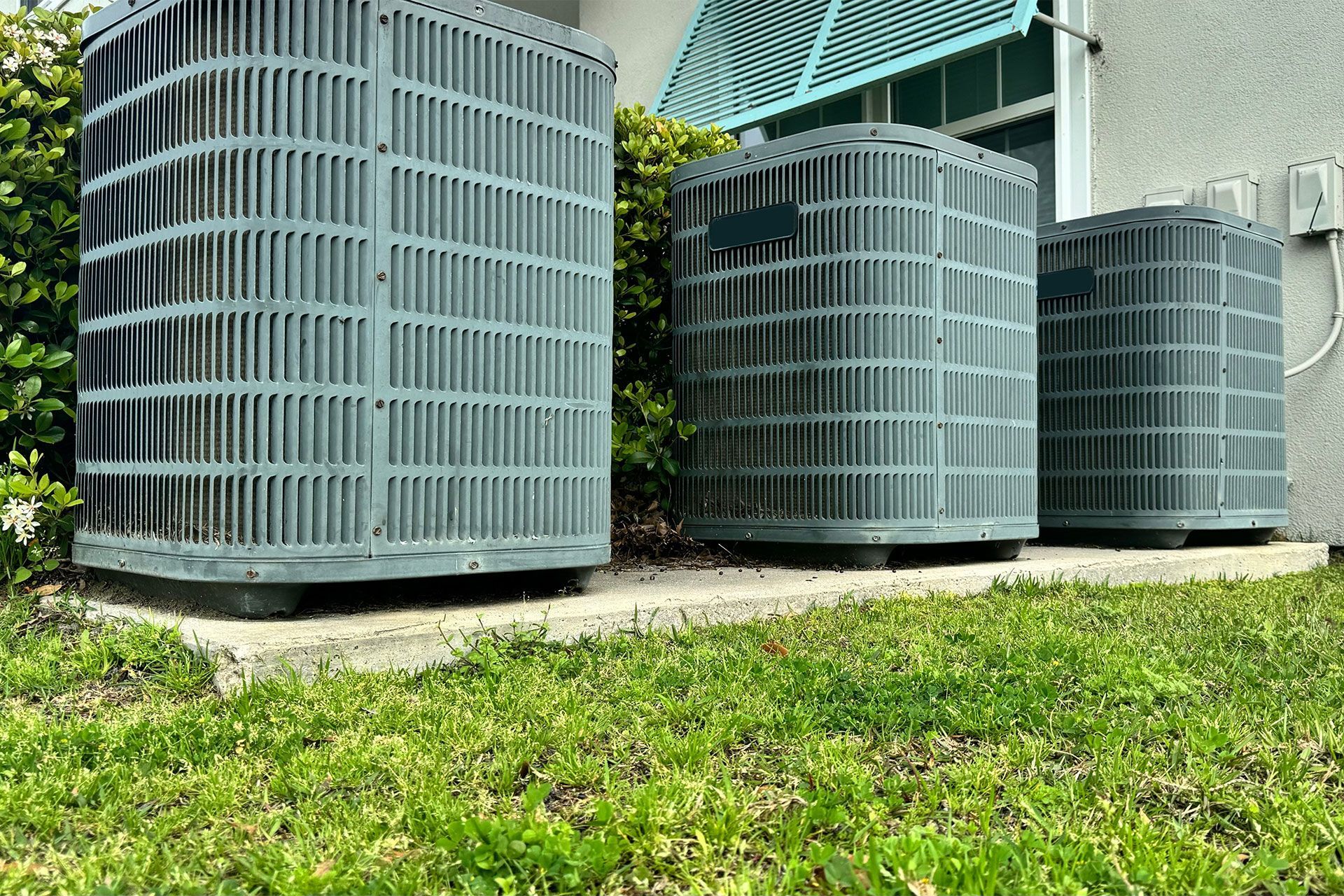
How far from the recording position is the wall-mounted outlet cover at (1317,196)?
19.9 feet

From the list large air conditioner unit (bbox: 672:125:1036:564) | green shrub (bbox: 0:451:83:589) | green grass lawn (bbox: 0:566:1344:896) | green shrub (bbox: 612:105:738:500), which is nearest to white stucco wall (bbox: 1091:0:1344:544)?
large air conditioner unit (bbox: 672:125:1036:564)

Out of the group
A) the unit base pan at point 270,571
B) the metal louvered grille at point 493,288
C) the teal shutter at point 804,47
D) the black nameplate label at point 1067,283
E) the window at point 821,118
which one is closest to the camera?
the unit base pan at point 270,571

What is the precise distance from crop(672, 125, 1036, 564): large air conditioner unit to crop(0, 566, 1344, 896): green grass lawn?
1.34 m

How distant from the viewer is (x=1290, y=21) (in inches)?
249

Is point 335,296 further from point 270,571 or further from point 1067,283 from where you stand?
point 1067,283

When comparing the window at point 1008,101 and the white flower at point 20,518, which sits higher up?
the window at point 1008,101

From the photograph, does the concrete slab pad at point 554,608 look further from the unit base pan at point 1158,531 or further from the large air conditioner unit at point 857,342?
the unit base pan at point 1158,531

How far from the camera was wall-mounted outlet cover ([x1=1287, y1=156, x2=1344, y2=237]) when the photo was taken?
6066 millimetres

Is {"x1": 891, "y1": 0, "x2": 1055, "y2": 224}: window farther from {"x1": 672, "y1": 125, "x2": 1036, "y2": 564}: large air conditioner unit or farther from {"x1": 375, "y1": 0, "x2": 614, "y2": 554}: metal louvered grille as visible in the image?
{"x1": 375, "y1": 0, "x2": 614, "y2": 554}: metal louvered grille

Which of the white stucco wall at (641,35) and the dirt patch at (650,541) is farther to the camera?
the white stucco wall at (641,35)

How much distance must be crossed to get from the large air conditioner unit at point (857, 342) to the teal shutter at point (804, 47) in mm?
2612

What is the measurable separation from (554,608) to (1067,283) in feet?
11.9


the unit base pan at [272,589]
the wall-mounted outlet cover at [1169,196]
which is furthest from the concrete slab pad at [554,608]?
the wall-mounted outlet cover at [1169,196]

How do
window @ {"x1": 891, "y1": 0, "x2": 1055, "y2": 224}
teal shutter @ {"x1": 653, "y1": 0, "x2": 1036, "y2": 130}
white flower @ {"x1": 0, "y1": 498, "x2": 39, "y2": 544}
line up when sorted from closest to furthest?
1. white flower @ {"x1": 0, "y1": 498, "x2": 39, "y2": 544}
2. teal shutter @ {"x1": 653, "y1": 0, "x2": 1036, "y2": 130}
3. window @ {"x1": 891, "y1": 0, "x2": 1055, "y2": 224}
